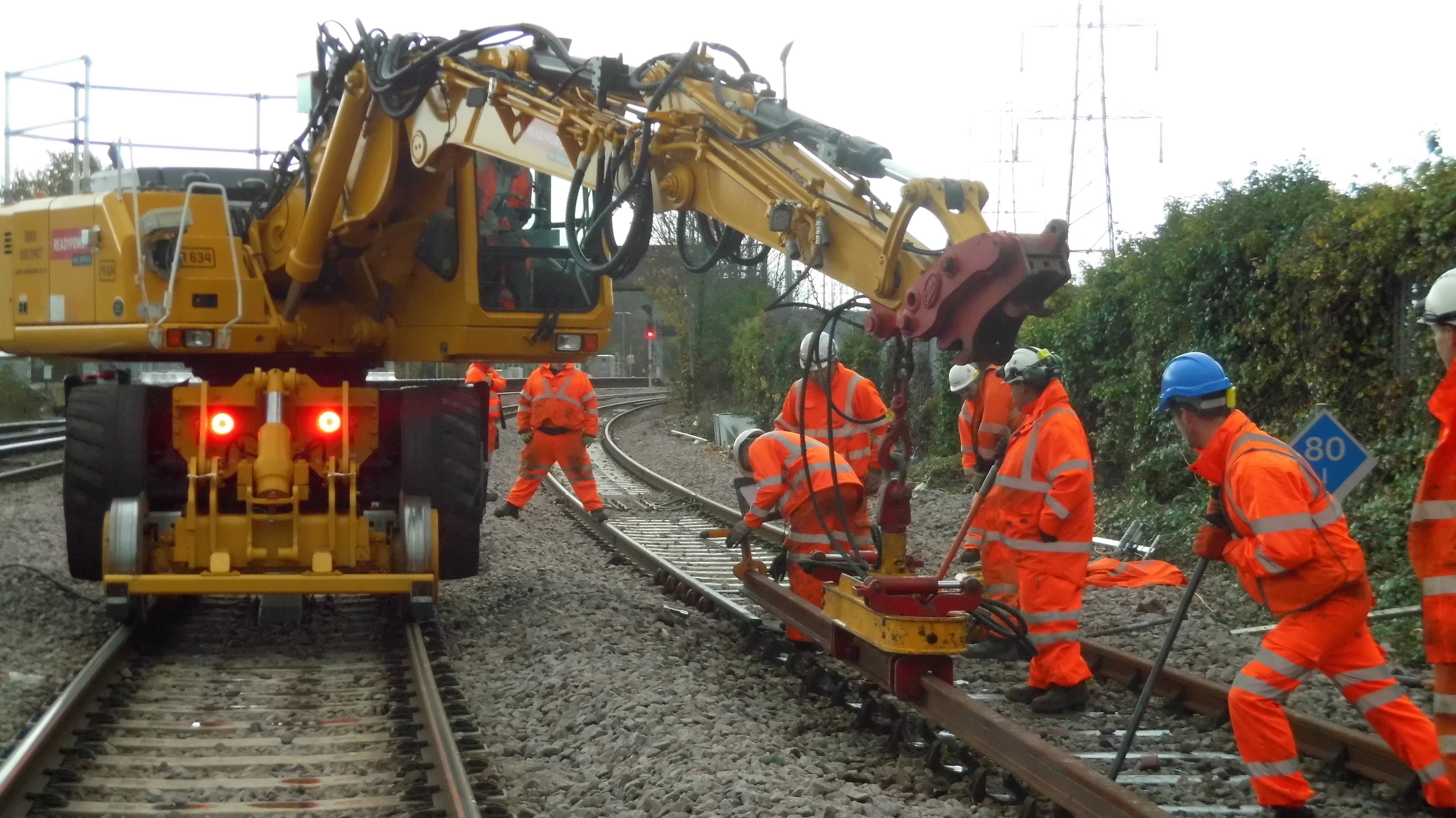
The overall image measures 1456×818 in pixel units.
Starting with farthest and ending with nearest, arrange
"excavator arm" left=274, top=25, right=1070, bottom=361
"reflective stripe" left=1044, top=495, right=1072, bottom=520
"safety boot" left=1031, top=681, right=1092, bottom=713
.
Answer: "reflective stripe" left=1044, top=495, right=1072, bottom=520 < "safety boot" left=1031, top=681, right=1092, bottom=713 < "excavator arm" left=274, top=25, right=1070, bottom=361

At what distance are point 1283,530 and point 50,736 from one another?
480cm

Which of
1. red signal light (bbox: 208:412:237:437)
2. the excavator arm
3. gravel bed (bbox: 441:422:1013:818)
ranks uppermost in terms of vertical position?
the excavator arm

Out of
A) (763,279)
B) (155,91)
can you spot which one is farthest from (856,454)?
(763,279)

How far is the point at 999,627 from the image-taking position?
6461 millimetres

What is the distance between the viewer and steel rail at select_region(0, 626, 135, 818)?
5160 mm

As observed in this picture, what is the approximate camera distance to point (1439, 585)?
3.95 metres

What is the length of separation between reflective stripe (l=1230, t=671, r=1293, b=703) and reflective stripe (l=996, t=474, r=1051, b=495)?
6.44 feet

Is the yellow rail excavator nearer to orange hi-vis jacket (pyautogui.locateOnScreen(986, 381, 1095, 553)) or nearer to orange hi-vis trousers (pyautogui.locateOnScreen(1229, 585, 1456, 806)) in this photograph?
orange hi-vis jacket (pyautogui.locateOnScreen(986, 381, 1095, 553))

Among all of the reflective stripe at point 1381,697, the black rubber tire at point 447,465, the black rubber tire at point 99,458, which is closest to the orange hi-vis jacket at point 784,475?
the black rubber tire at point 447,465

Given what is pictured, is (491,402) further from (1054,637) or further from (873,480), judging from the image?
(1054,637)

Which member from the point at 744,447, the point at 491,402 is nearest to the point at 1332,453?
the point at 744,447

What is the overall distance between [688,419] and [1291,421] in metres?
22.8

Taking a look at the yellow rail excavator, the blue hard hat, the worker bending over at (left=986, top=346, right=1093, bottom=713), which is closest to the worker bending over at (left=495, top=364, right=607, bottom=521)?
the yellow rail excavator

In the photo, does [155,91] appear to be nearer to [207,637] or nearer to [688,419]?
[207,637]
